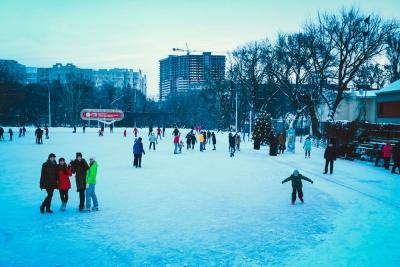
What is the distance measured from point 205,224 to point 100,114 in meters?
56.1

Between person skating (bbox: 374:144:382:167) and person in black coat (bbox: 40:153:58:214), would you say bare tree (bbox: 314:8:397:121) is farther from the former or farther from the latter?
person in black coat (bbox: 40:153:58:214)

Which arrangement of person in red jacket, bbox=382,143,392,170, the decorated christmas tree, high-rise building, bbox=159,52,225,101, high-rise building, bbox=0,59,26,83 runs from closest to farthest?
person in red jacket, bbox=382,143,392,170, the decorated christmas tree, high-rise building, bbox=0,59,26,83, high-rise building, bbox=159,52,225,101

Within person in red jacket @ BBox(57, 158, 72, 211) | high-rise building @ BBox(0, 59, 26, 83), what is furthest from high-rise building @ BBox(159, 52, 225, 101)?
person in red jacket @ BBox(57, 158, 72, 211)

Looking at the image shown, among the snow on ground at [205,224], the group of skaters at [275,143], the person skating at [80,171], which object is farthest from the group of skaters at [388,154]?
the person skating at [80,171]

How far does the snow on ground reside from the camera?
629 centimetres

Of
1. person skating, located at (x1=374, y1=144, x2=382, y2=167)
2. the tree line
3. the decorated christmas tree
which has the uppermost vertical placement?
the tree line

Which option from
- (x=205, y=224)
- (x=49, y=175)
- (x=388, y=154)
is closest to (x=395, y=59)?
(x=388, y=154)

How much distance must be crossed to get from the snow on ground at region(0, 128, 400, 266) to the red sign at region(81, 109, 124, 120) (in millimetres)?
47224

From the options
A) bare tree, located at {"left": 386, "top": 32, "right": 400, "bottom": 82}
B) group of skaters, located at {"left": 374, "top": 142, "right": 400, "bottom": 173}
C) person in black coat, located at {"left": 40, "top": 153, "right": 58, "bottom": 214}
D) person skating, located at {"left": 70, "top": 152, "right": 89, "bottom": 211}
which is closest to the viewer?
person in black coat, located at {"left": 40, "top": 153, "right": 58, "bottom": 214}

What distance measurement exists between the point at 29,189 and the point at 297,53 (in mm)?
29736

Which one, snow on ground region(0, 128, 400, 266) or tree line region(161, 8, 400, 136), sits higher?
tree line region(161, 8, 400, 136)

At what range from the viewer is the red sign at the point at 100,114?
60188mm

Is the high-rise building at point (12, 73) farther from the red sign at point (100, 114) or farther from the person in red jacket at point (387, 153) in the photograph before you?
the person in red jacket at point (387, 153)

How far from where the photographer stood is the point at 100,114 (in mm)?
61312
